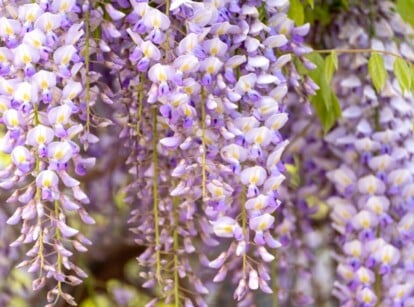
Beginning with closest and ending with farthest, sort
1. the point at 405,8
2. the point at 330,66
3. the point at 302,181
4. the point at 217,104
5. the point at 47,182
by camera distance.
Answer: the point at 47,182, the point at 217,104, the point at 330,66, the point at 405,8, the point at 302,181

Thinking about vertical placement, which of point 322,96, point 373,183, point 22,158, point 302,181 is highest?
point 22,158

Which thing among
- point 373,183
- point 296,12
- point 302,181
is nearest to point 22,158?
point 296,12

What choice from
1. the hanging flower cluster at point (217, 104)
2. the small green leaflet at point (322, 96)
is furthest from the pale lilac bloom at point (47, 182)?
the small green leaflet at point (322, 96)

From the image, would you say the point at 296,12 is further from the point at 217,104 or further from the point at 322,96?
the point at 217,104

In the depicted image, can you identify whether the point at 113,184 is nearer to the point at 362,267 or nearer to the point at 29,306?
the point at 29,306

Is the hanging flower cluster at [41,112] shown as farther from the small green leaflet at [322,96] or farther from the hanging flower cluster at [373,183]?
the hanging flower cluster at [373,183]

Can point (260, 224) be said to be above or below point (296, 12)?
below

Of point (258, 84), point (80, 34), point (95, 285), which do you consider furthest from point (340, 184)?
point (95, 285)

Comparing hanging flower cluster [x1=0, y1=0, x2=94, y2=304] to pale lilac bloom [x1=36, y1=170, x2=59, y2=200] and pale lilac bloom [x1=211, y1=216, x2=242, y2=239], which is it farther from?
pale lilac bloom [x1=211, y1=216, x2=242, y2=239]
